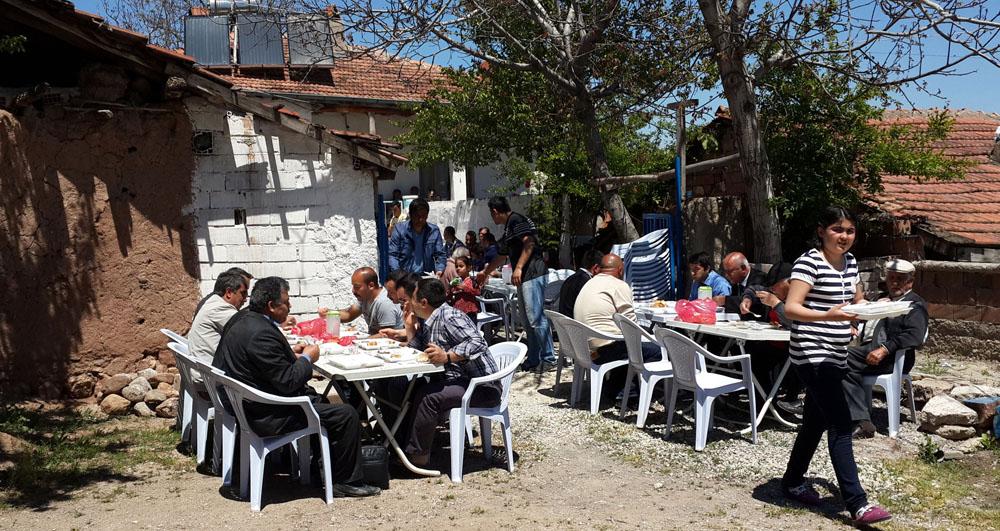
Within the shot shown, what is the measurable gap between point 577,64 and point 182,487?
7424 mm

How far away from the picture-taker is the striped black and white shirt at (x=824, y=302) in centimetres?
502

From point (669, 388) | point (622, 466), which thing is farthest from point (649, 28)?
point (622, 466)

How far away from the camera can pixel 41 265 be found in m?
8.22

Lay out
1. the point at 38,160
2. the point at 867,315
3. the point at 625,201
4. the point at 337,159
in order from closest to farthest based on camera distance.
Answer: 1. the point at 867,315
2. the point at 38,160
3. the point at 337,159
4. the point at 625,201

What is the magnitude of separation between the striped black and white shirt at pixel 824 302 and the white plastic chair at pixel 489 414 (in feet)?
6.13

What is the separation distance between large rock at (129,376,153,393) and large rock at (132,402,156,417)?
0.18 meters

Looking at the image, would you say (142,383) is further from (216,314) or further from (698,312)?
(698,312)

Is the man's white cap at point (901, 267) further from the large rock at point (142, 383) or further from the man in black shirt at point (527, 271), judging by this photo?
the large rock at point (142, 383)

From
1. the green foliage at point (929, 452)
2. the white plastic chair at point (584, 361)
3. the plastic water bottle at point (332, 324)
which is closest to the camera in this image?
the green foliage at point (929, 452)

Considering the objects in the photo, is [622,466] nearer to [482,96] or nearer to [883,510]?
[883,510]

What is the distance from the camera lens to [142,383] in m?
8.55

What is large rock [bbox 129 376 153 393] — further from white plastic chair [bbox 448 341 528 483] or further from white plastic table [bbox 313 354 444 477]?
white plastic chair [bbox 448 341 528 483]

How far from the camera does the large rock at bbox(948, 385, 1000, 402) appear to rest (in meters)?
7.39

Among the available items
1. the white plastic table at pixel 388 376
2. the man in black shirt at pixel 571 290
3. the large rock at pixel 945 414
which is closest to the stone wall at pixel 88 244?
the white plastic table at pixel 388 376
